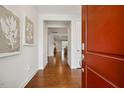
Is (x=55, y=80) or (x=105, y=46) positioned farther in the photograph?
(x=55, y=80)

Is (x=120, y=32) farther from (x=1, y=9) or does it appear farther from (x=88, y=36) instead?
(x=1, y=9)

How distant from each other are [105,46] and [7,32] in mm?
1655

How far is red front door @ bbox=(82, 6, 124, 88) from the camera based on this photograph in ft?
3.10

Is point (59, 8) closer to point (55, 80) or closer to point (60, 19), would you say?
point (60, 19)

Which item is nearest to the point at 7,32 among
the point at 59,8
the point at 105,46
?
the point at 105,46

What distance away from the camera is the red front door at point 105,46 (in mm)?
945

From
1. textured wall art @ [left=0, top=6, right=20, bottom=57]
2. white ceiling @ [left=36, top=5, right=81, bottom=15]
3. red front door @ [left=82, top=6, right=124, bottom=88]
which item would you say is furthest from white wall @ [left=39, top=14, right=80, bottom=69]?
red front door @ [left=82, top=6, right=124, bottom=88]

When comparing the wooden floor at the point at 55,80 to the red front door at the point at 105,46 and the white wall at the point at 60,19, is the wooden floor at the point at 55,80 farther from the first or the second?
the red front door at the point at 105,46

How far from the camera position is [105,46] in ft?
3.80

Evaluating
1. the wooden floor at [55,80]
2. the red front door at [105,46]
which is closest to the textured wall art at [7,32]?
the red front door at [105,46]
